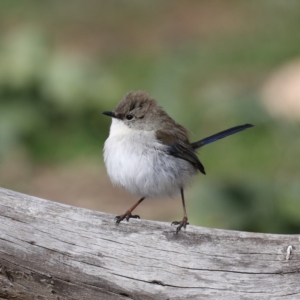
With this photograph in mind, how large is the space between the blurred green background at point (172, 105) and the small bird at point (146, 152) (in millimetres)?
1813

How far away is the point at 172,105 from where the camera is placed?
34.0 ft

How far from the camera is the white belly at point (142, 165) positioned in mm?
5480

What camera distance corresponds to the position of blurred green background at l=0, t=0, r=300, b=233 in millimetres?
7891

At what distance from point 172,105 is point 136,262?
6.07 meters

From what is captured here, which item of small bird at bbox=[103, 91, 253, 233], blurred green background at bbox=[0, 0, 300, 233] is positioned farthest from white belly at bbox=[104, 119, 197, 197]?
blurred green background at bbox=[0, 0, 300, 233]

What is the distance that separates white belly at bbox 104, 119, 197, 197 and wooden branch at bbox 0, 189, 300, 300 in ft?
2.81

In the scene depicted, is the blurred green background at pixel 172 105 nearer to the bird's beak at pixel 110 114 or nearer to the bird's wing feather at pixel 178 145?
the bird's wing feather at pixel 178 145

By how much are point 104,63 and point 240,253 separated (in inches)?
354

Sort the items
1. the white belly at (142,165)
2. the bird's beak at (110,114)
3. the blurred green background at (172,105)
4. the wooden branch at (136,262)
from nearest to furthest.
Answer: the wooden branch at (136,262) → the white belly at (142,165) → the bird's beak at (110,114) → the blurred green background at (172,105)

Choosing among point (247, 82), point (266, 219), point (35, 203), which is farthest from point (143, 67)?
point (35, 203)

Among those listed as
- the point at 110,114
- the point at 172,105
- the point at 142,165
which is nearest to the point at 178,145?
the point at 142,165

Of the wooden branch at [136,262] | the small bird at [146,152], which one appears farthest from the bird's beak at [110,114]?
the wooden branch at [136,262]

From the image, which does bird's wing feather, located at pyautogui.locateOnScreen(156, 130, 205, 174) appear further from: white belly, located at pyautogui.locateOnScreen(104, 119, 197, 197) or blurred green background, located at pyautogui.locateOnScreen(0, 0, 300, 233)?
blurred green background, located at pyautogui.locateOnScreen(0, 0, 300, 233)

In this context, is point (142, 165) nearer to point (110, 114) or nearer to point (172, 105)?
point (110, 114)
